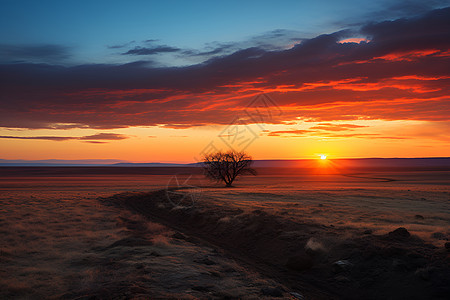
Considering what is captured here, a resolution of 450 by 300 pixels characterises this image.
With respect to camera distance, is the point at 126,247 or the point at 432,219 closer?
the point at 126,247

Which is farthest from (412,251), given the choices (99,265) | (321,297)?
(99,265)

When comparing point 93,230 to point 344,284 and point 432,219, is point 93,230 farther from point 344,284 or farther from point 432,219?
point 432,219

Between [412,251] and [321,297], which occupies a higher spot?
[412,251]

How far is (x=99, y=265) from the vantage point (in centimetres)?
1202

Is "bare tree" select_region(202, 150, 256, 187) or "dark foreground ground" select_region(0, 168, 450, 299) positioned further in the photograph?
"bare tree" select_region(202, 150, 256, 187)

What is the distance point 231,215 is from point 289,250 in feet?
26.5

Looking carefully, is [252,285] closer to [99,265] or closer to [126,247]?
[99,265]

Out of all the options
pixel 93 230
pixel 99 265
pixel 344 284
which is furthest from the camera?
pixel 93 230

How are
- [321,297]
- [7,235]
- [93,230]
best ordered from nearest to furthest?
[321,297] → [7,235] → [93,230]

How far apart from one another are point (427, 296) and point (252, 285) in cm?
498

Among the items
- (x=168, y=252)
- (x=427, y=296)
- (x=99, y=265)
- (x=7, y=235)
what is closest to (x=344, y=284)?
(x=427, y=296)

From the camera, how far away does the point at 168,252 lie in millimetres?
13617

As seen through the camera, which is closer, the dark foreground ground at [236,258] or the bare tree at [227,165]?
the dark foreground ground at [236,258]

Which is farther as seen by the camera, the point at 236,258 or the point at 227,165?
the point at 227,165
